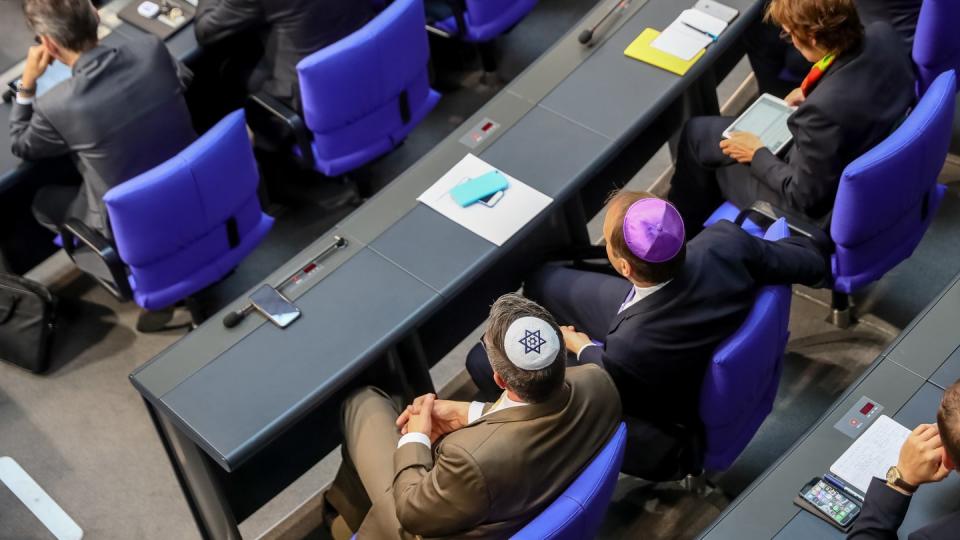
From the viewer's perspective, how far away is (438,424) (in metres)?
3.28

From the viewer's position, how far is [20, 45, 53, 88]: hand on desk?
13.4 feet

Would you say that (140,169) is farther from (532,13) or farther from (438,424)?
(532,13)

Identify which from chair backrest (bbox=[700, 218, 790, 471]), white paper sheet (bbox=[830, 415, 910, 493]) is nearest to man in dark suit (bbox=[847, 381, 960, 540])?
white paper sheet (bbox=[830, 415, 910, 493])

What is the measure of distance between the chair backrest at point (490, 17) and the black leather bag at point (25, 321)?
1929 mm

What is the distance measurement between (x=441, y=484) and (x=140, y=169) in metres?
1.79

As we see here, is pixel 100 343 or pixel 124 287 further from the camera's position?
pixel 100 343

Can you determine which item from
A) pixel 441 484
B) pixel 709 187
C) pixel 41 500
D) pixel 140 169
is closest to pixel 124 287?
pixel 140 169

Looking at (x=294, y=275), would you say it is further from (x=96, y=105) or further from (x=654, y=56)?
(x=654, y=56)

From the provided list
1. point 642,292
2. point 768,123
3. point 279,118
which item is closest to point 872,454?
→ point 642,292

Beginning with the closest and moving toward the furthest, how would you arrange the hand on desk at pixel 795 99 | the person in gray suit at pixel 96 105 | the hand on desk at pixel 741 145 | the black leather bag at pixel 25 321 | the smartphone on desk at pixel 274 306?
the smartphone on desk at pixel 274 306, the person in gray suit at pixel 96 105, the hand on desk at pixel 741 145, the hand on desk at pixel 795 99, the black leather bag at pixel 25 321

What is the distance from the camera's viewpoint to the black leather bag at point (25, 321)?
428 cm

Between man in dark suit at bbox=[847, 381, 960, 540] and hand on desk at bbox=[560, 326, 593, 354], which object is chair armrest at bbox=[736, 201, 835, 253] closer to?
hand on desk at bbox=[560, 326, 593, 354]

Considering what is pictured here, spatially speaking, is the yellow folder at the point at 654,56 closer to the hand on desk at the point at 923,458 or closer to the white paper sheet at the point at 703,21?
the white paper sheet at the point at 703,21

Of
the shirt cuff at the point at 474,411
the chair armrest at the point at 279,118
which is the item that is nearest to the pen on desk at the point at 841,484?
the shirt cuff at the point at 474,411
